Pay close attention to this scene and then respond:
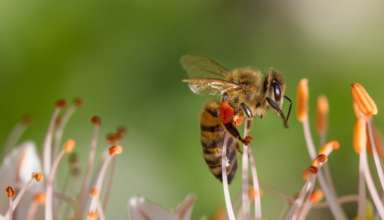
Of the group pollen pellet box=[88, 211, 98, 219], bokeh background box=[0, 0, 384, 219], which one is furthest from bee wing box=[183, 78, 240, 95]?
bokeh background box=[0, 0, 384, 219]

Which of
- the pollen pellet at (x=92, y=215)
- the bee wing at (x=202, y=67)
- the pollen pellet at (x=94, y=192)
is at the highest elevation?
the bee wing at (x=202, y=67)

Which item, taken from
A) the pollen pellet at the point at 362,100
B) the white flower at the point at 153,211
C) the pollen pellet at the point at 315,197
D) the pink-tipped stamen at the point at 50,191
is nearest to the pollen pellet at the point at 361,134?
the pollen pellet at the point at 362,100

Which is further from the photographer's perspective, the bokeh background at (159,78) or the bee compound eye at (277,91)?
the bokeh background at (159,78)

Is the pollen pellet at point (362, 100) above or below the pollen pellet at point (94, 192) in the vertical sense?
above

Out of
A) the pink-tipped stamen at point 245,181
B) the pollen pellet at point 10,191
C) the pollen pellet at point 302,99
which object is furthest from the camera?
the pollen pellet at point 302,99

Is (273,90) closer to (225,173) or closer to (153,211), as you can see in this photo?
(225,173)

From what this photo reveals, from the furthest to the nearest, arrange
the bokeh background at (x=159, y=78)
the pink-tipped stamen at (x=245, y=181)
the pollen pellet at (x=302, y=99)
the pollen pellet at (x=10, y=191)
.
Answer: the bokeh background at (x=159, y=78), the pollen pellet at (x=302, y=99), the pink-tipped stamen at (x=245, y=181), the pollen pellet at (x=10, y=191)

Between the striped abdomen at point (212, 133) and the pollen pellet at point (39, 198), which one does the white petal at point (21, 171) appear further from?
the striped abdomen at point (212, 133)
